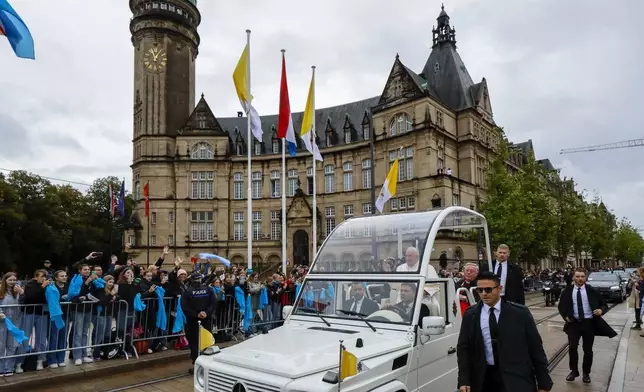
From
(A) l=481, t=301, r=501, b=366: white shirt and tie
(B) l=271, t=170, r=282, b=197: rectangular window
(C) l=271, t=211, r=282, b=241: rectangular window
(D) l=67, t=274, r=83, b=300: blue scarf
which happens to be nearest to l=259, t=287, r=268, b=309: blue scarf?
(D) l=67, t=274, r=83, b=300: blue scarf

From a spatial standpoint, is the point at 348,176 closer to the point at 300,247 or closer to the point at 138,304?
the point at 300,247

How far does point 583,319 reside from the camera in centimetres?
819

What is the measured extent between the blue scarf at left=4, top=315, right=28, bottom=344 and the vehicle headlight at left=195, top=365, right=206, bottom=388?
4923 millimetres

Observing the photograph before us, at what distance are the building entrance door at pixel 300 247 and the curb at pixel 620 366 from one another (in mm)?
33739

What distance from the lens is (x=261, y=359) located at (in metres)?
4.20

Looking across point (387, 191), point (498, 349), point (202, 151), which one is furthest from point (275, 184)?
point (498, 349)

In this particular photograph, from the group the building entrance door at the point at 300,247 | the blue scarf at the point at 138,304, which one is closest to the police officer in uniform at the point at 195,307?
the blue scarf at the point at 138,304

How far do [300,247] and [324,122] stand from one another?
48.6 feet

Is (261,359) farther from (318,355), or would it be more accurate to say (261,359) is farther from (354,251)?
(354,251)

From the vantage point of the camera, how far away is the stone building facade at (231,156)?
44469 mm

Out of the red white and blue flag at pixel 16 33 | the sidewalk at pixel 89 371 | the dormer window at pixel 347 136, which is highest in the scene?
the dormer window at pixel 347 136

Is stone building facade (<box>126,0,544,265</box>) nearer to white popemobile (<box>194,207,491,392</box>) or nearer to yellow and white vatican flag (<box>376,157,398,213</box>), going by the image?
yellow and white vatican flag (<box>376,157,398,213</box>)

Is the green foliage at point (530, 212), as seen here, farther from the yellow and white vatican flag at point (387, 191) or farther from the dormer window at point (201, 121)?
the dormer window at point (201, 121)

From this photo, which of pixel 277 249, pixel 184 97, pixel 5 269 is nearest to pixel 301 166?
pixel 277 249
